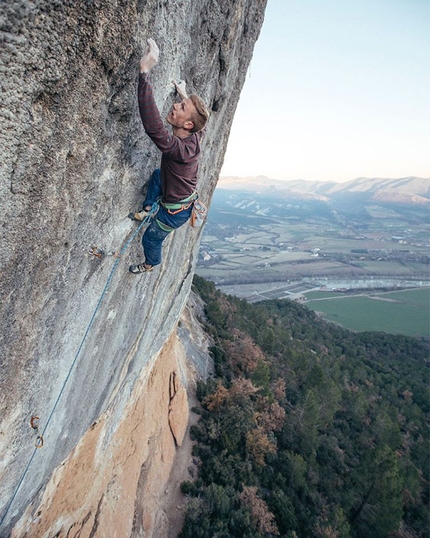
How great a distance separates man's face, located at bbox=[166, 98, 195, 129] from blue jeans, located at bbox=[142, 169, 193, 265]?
81 centimetres

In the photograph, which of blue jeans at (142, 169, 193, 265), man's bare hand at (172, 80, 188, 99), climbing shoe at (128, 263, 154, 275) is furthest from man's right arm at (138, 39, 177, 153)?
climbing shoe at (128, 263, 154, 275)

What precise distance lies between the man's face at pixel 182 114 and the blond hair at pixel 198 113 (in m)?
0.03

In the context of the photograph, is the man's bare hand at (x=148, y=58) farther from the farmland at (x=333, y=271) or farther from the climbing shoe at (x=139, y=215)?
the farmland at (x=333, y=271)

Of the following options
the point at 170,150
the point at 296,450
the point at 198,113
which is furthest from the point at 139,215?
the point at 296,450

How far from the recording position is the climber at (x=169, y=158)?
120 inches

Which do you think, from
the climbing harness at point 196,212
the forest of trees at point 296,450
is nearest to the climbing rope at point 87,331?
the climbing harness at point 196,212

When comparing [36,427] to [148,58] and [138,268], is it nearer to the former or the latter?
[138,268]

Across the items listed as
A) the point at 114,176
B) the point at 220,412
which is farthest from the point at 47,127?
the point at 220,412

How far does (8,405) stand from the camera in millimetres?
3510

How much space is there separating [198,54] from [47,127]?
2.86m

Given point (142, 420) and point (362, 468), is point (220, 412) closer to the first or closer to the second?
point (142, 420)

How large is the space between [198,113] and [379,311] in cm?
7410

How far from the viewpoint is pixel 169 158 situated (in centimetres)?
370

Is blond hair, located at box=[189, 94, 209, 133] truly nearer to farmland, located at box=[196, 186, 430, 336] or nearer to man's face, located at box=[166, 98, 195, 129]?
man's face, located at box=[166, 98, 195, 129]
